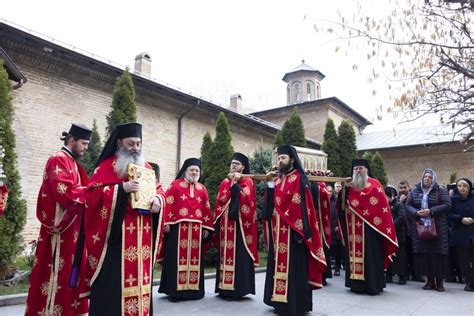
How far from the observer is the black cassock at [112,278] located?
3.63 meters

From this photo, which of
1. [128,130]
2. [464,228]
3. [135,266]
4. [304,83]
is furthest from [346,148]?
[304,83]

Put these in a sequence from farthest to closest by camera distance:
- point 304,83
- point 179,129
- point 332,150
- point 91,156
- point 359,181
→ point 304,83 < point 332,150 < point 179,129 < point 91,156 < point 359,181

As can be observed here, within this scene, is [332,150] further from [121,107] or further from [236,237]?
[236,237]

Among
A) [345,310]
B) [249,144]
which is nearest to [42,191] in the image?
[345,310]

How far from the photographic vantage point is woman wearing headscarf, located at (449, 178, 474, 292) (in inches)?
282

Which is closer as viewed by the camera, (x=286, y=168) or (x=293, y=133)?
(x=286, y=168)

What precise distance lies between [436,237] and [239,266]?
3675mm

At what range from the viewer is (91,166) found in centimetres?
1095

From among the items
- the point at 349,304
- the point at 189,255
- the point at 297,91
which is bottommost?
the point at 349,304

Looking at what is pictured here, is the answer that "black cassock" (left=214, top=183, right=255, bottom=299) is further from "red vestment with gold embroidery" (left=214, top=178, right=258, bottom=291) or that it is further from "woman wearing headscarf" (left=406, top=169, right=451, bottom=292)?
"woman wearing headscarf" (left=406, top=169, right=451, bottom=292)

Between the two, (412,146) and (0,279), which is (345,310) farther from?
(412,146)

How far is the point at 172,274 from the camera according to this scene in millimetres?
6070

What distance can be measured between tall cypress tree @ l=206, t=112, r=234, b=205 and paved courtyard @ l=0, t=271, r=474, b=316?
17.0 feet

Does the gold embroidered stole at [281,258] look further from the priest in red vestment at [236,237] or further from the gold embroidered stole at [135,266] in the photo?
the gold embroidered stole at [135,266]
